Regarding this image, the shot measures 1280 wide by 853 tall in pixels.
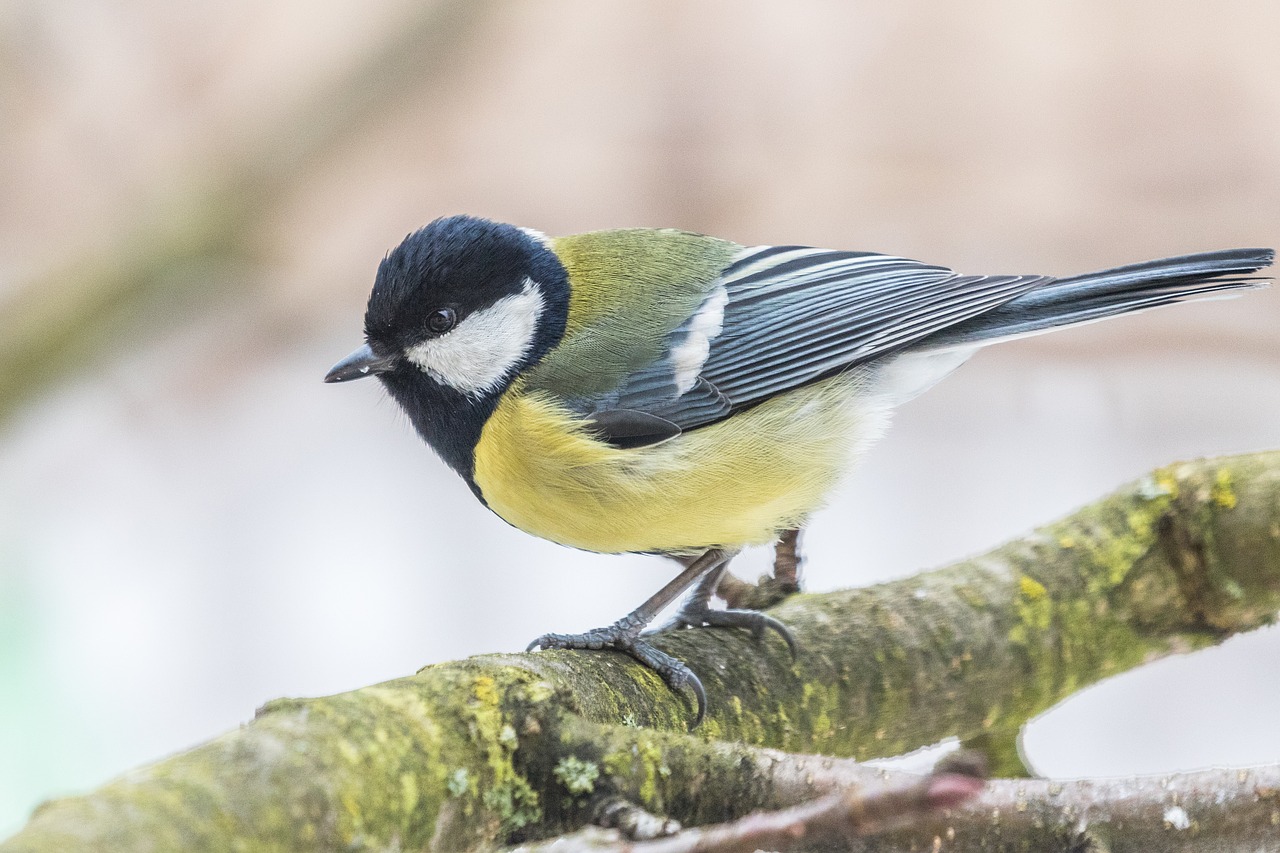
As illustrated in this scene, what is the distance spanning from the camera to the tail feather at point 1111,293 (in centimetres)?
111

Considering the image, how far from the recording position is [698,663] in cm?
96

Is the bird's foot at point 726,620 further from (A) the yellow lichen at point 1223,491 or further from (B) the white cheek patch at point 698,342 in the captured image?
(A) the yellow lichen at point 1223,491

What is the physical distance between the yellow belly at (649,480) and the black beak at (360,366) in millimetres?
129

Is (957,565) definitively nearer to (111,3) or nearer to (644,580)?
(644,580)

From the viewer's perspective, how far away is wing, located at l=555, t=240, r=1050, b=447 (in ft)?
3.91

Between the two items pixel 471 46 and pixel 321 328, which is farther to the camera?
pixel 321 328

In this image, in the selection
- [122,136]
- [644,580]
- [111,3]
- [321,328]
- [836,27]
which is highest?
[111,3]

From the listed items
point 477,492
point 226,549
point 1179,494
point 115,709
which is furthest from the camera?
point 226,549

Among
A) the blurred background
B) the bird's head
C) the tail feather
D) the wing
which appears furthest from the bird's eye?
the blurred background

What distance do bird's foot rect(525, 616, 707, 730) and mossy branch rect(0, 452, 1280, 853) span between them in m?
0.02

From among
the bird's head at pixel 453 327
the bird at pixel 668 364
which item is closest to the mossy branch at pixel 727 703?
the bird at pixel 668 364

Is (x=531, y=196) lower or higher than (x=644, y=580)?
higher

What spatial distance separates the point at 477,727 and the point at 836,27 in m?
1.88

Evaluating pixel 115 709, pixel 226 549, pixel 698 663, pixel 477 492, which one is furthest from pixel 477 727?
pixel 226 549
